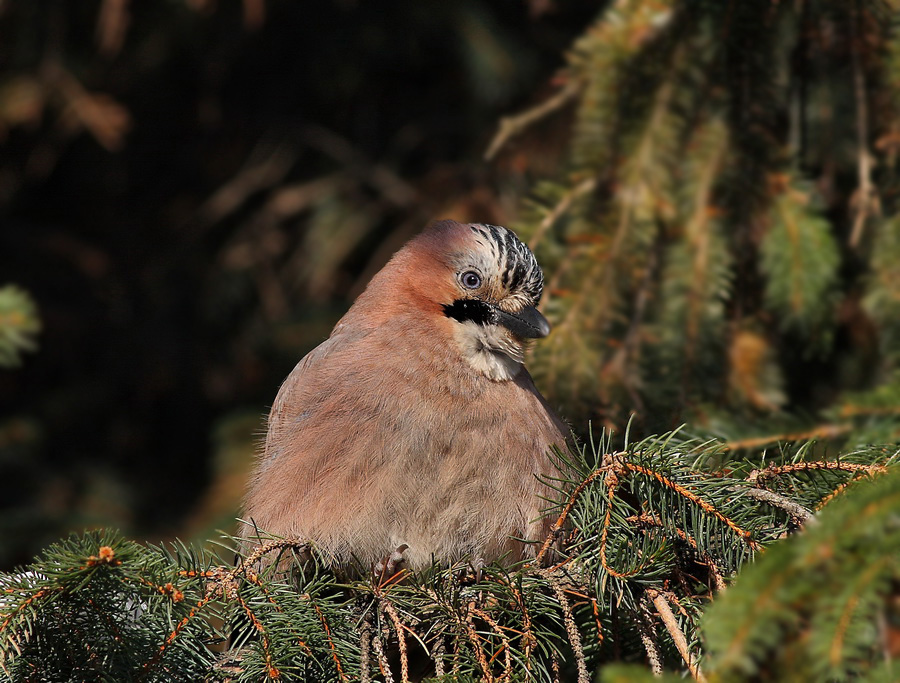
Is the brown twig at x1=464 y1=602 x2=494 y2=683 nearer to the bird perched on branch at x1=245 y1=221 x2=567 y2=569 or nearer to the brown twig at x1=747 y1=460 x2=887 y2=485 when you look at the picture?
the bird perched on branch at x1=245 y1=221 x2=567 y2=569

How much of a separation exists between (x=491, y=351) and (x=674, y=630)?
133 cm

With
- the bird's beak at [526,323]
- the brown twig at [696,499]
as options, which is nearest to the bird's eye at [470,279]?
the bird's beak at [526,323]

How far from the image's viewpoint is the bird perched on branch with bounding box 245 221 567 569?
265 cm

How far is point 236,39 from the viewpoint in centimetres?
568

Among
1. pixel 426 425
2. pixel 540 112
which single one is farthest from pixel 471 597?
pixel 540 112

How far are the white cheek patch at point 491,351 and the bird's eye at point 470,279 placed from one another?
138 mm

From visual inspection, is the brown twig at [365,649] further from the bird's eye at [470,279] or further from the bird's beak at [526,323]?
the bird's eye at [470,279]

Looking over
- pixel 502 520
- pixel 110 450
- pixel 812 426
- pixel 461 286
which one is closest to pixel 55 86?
pixel 110 450

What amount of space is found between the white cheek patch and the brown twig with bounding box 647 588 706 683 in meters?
1.13

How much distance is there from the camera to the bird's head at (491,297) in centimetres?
296

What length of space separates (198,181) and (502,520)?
477cm

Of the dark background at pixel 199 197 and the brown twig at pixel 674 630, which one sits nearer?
the brown twig at pixel 674 630

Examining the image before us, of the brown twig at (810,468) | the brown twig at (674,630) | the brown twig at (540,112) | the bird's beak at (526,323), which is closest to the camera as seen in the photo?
the brown twig at (674,630)

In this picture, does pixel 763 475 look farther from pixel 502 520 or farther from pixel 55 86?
pixel 55 86
